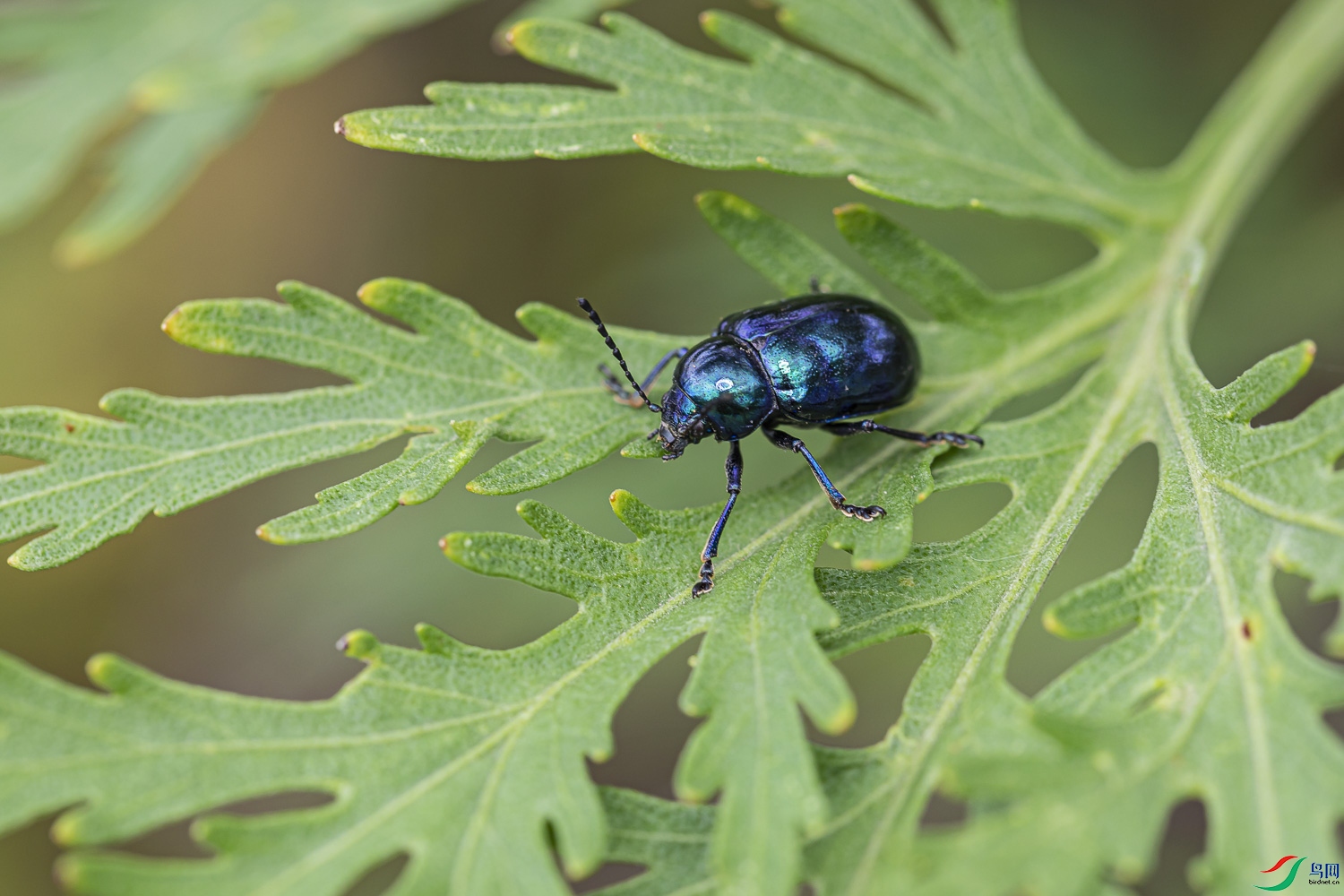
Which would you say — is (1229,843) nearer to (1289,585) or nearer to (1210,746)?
(1210,746)

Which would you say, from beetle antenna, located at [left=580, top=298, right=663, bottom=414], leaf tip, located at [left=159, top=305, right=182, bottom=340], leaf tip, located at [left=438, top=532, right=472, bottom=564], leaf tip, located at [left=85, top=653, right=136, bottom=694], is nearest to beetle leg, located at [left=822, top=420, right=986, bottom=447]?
beetle antenna, located at [left=580, top=298, right=663, bottom=414]

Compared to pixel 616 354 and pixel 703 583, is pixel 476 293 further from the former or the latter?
pixel 703 583

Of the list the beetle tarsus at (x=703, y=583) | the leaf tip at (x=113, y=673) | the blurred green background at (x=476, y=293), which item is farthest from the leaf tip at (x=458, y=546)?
the blurred green background at (x=476, y=293)

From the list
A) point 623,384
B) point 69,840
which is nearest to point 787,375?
point 623,384

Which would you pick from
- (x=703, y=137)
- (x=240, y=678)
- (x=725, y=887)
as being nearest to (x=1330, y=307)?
(x=703, y=137)

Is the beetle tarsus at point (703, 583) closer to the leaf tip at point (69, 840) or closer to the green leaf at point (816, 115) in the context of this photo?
the green leaf at point (816, 115)
